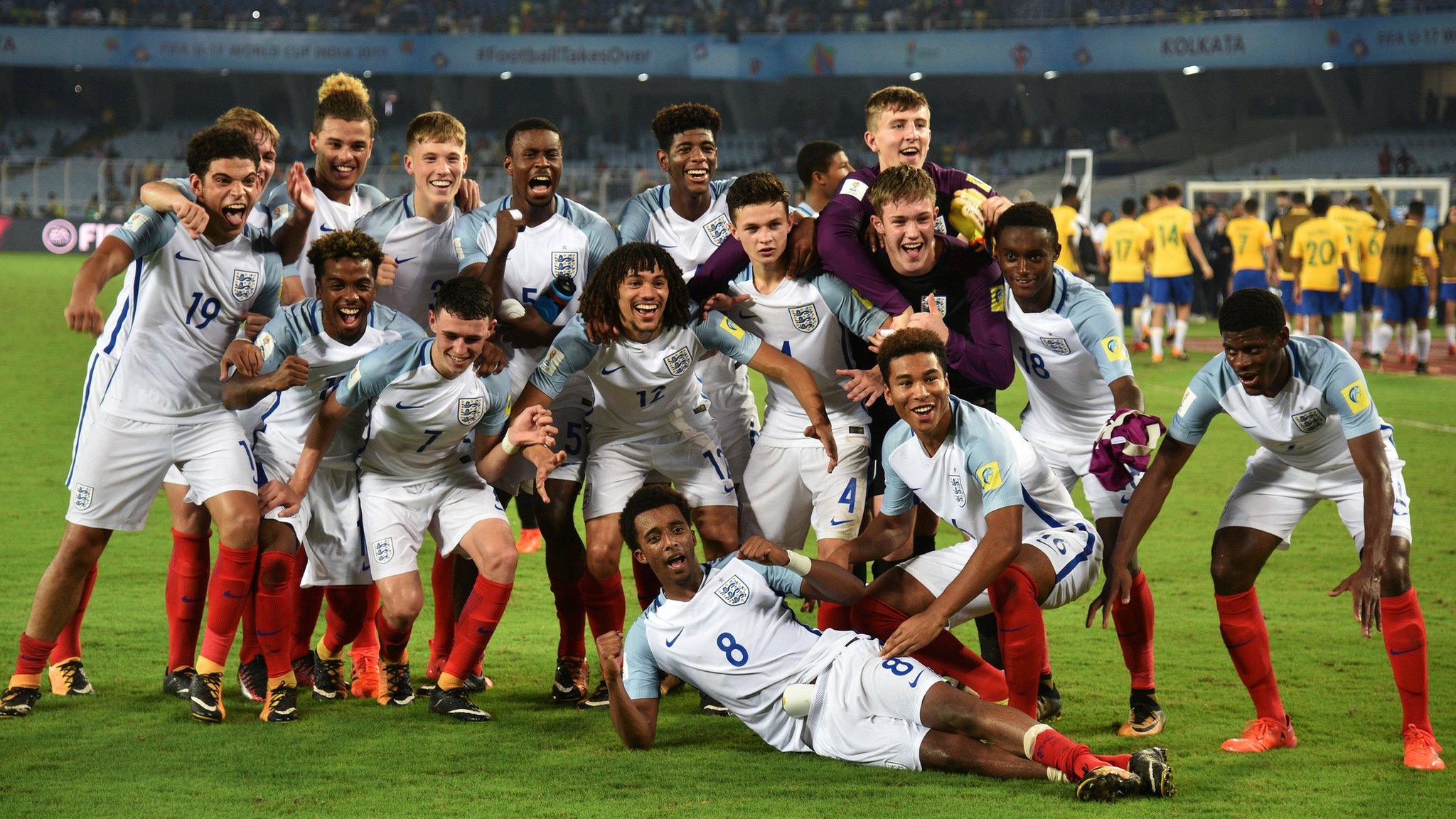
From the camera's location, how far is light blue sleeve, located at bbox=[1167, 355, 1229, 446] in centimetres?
496

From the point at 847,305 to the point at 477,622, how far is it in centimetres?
197

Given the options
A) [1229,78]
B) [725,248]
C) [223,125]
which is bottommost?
[725,248]

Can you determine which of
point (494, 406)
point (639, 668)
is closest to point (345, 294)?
point (494, 406)

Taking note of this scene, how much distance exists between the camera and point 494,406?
18.2 ft

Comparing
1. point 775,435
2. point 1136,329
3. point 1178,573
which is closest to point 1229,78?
point 1136,329

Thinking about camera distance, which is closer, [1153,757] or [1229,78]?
[1153,757]

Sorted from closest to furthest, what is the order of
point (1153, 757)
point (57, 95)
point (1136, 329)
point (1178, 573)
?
point (1153, 757), point (1178, 573), point (1136, 329), point (57, 95)

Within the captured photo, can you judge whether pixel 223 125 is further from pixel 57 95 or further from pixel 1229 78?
pixel 57 95

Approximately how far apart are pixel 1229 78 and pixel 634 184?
21.7 meters

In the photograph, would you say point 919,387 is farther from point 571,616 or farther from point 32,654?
point 32,654

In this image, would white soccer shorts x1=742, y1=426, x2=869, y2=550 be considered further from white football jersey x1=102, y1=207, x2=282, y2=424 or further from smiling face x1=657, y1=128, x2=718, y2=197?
white football jersey x1=102, y1=207, x2=282, y2=424

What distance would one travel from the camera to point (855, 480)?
18.5 feet

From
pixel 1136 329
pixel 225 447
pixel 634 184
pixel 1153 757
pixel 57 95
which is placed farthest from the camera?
pixel 57 95

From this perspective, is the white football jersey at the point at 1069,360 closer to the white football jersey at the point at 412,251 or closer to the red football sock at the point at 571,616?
the red football sock at the point at 571,616
